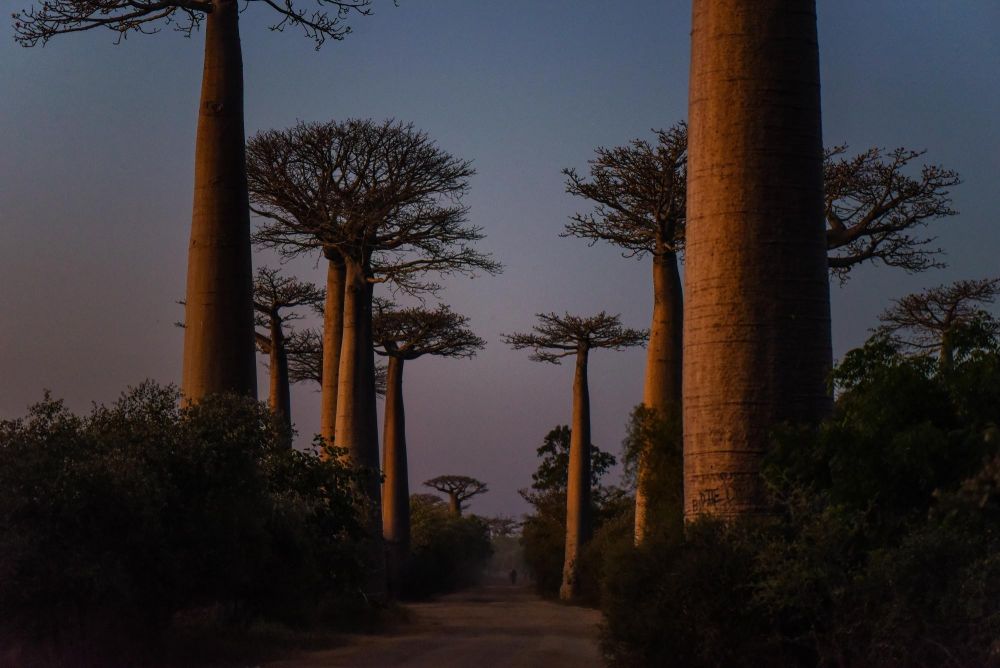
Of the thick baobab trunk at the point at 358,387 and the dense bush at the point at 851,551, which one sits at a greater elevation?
the thick baobab trunk at the point at 358,387

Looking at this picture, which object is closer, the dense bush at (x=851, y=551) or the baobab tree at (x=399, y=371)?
the dense bush at (x=851, y=551)

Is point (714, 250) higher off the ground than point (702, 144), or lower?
lower

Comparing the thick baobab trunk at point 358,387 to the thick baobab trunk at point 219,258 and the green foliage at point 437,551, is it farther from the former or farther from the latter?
the green foliage at point 437,551

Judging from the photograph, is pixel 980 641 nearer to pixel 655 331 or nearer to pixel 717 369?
pixel 717 369

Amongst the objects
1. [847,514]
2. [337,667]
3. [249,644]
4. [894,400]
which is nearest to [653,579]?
[847,514]

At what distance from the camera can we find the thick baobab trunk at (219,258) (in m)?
12.0

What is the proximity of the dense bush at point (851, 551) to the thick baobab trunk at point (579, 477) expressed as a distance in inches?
886

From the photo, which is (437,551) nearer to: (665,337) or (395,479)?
(395,479)

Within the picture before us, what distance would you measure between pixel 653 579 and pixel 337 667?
8.93 feet

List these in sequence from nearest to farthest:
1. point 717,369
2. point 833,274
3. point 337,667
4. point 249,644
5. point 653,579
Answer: point 653,579, point 717,369, point 337,667, point 249,644, point 833,274

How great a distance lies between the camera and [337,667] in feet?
29.8

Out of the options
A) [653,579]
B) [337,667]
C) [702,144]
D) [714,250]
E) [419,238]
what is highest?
[419,238]

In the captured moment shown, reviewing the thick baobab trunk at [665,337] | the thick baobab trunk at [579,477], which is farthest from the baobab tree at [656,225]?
the thick baobab trunk at [579,477]

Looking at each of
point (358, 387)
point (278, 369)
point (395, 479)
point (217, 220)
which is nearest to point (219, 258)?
point (217, 220)
